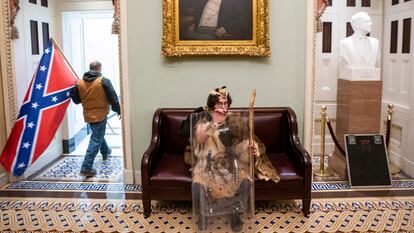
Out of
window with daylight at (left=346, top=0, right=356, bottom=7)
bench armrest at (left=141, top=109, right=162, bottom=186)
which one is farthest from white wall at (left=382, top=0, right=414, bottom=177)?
bench armrest at (left=141, top=109, right=162, bottom=186)

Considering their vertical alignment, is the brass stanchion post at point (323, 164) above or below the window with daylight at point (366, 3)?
below

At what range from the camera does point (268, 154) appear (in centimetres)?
456

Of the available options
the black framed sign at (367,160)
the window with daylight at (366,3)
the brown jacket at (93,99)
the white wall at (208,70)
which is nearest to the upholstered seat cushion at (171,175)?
the white wall at (208,70)

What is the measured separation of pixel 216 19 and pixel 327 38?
2.14 meters

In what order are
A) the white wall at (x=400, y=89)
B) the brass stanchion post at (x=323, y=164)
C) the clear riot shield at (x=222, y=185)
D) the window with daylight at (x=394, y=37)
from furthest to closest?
the window with daylight at (x=394, y=37) < the white wall at (x=400, y=89) < the brass stanchion post at (x=323, y=164) < the clear riot shield at (x=222, y=185)

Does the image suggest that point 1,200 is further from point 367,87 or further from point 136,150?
point 367,87

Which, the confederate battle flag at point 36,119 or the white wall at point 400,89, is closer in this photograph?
the confederate battle flag at point 36,119

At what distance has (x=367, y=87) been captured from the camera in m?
4.91

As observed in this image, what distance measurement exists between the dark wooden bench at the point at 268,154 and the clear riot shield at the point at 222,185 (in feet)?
2.12

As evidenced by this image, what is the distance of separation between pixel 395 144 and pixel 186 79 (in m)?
3.01

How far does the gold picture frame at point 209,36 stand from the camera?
15.1 ft

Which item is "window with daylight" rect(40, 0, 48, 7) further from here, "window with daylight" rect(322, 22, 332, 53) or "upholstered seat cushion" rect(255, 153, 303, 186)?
"window with daylight" rect(322, 22, 332, 53)

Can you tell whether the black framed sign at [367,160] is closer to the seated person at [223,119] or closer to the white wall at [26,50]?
the seated person at [223,119]

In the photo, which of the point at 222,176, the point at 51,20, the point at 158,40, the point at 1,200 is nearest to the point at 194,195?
the point at 222,176
